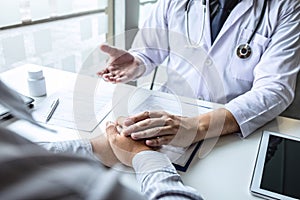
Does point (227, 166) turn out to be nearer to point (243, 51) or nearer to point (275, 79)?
point (275, 79)

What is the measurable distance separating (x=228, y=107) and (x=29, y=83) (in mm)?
671

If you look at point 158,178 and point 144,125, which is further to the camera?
point 144,125

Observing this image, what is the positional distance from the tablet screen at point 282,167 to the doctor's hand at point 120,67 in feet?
1.98

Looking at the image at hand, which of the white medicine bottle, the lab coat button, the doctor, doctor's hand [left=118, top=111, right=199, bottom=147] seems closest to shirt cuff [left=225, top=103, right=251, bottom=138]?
the doctor

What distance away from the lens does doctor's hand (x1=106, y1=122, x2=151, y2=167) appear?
775 millimetres

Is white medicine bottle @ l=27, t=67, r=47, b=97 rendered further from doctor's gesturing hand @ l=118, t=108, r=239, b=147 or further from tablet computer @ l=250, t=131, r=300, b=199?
tablet computer @ l=250, t=131, r=300, b=199

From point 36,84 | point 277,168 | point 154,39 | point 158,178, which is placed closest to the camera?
point 158,178

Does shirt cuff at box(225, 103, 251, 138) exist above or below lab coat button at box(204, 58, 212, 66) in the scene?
below

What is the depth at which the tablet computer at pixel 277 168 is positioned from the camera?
27.6 inches

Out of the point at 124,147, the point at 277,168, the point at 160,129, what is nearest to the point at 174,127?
the point at 160,129

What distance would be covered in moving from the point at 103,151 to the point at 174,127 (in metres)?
0.20

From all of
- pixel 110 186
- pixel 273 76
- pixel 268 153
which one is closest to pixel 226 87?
pixel 273 76

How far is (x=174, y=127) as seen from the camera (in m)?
0.87

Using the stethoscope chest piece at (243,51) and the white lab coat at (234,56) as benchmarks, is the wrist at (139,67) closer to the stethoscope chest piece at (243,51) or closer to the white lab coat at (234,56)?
the white lab coat at (234,56)
